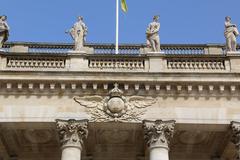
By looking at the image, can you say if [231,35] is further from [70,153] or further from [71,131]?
[70,153]

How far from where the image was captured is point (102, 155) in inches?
1118

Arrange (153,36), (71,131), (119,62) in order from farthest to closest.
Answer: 1. (153,36)
2. (119,62)
3. (71,131)

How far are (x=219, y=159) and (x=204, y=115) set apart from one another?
4760mm

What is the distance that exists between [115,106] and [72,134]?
2.28 m

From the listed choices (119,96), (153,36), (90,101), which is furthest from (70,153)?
(153,36)

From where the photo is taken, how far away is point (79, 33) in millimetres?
26750

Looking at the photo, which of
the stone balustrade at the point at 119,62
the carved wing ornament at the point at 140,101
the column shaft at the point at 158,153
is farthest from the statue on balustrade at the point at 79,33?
the column shaft at the point at 158,153

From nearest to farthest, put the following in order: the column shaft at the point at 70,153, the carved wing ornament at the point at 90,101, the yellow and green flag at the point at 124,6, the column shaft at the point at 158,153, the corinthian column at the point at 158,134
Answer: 1. the column shaft at the point at 70,153
2. the column shaft at the point at 158,153
3. the corinthian column at the point at 158,134
4. the carved wing ornament at the point at 90,101
5. the yellow and green flag at the point at 124,6

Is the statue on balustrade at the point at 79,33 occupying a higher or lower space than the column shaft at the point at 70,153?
higher

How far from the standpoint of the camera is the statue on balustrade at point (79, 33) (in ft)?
86.8

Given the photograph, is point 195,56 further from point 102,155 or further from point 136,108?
point 102,155

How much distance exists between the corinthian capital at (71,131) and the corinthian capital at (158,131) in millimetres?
2775

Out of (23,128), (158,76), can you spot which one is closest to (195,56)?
(158,76)

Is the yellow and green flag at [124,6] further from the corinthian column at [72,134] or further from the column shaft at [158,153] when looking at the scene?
the column shaft at [158,153]
